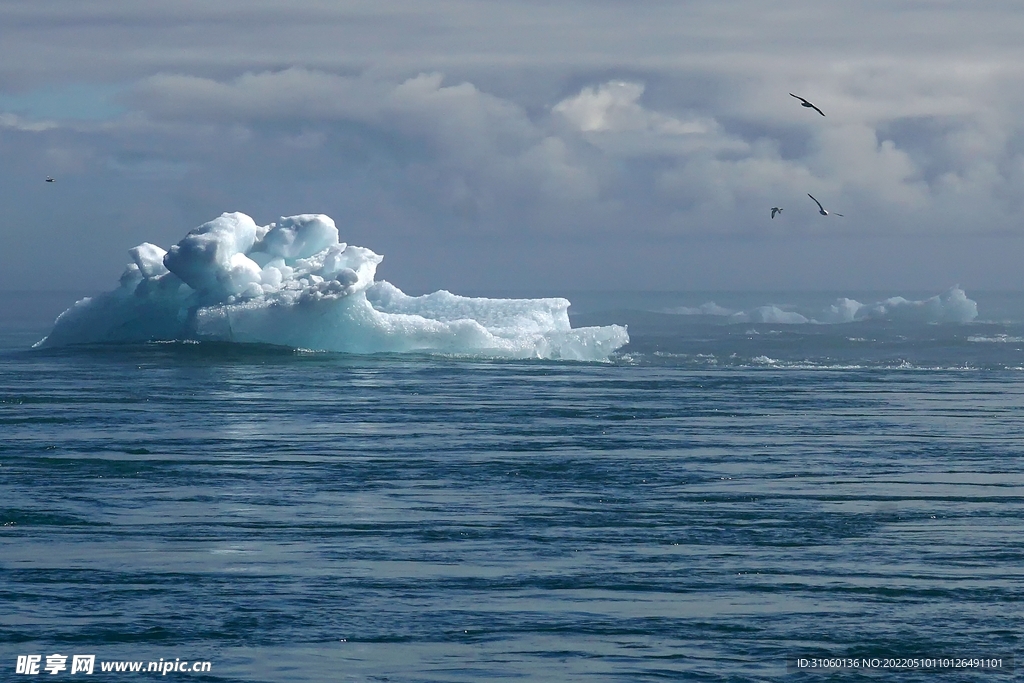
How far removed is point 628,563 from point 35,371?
31.5 metres

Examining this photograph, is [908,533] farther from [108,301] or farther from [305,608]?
[108,301]

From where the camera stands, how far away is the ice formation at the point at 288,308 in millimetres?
44562

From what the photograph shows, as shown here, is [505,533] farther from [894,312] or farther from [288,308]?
[894,312]

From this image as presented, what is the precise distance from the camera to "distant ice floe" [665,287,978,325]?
88.0 meters

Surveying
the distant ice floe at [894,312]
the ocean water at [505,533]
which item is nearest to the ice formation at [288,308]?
the ocean water at [505,533]

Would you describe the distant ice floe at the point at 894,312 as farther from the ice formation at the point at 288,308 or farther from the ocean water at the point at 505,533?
the ocean water at the point at 505,533

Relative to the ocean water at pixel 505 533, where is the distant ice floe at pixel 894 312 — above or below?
above

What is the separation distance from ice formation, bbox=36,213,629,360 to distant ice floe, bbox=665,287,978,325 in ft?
145

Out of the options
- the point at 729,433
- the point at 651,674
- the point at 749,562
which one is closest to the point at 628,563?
the point at 749,562

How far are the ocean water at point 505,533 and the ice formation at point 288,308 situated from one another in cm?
947

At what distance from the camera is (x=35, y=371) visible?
42281 mm

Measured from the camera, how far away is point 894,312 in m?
94.6

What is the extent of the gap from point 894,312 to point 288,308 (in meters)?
60.4

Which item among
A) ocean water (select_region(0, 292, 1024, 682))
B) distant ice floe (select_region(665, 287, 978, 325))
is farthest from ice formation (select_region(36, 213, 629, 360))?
distant ice floe (select_region(665, 287, 978, 325))
